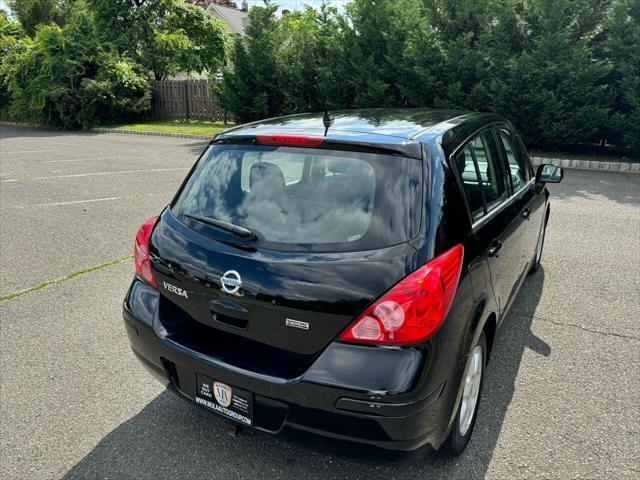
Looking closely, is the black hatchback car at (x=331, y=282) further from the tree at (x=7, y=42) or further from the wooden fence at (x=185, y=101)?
the tree at (x=7, y=42)

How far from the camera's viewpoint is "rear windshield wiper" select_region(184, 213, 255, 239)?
2111mm

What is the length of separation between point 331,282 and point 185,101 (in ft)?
72.3

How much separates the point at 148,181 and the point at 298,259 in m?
8.13

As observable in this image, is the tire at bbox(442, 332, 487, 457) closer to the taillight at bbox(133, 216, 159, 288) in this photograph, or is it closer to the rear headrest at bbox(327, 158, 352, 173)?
the rear headrest at bbox(327, 158, 352, 173)

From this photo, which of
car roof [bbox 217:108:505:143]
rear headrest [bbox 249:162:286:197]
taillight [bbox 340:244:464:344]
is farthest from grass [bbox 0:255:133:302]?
taillight [bbox 340:244:464:344]

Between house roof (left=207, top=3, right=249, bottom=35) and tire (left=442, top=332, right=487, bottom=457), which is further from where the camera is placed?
house roof (left=207, top=3, right=249, bottom=35)

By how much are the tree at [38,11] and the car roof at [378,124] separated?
32.2 m

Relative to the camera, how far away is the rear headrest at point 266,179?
228 centimetres

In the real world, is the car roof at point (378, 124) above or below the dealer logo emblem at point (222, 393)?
above

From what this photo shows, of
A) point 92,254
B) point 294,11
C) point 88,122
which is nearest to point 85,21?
point 88,122

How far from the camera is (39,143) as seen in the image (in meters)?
16.4

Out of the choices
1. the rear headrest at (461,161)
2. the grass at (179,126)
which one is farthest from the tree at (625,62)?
the grass at (179,126)

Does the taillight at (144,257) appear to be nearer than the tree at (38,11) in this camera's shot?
Yes

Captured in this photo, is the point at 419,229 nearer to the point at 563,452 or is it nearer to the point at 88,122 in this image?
the point at 563,452
